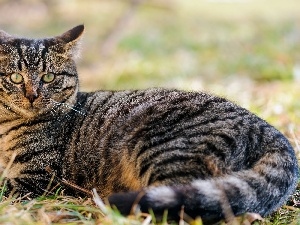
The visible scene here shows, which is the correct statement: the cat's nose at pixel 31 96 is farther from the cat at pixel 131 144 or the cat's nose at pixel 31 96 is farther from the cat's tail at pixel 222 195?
the cat's tail at pixel 222 195

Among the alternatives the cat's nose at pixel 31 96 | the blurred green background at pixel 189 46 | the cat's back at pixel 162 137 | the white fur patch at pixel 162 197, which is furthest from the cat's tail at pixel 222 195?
the blurred green background at pixel 189 46

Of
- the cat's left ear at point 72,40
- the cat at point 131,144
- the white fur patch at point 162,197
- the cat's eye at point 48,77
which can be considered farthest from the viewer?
the cat's left ear at point 72,40

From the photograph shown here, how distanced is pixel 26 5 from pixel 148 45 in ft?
19.8

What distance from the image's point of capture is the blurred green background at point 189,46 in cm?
737

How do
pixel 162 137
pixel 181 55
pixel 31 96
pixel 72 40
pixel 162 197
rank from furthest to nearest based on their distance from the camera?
1. pixel 181 55
2. pixel 72 40
3. pixel 31 96
4. pixel 162 137
5. pixel 162 197

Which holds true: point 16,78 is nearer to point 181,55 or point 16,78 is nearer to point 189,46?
point 181,55

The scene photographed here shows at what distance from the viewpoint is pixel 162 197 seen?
8.70 ft

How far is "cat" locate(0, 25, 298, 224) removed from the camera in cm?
281

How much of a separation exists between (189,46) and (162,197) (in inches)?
330

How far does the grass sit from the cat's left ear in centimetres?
79

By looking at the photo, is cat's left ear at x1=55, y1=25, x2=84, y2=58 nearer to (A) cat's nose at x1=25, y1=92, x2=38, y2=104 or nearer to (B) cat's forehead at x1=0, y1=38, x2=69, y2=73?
(B) cat's forehead at x1=0, y1=38, x2=69, y2=73

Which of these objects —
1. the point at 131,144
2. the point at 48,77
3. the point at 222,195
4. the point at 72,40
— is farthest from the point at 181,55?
the point at 222,195

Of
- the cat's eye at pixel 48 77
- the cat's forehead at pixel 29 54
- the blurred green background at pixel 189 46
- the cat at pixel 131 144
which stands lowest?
the cat at pixel 131 144

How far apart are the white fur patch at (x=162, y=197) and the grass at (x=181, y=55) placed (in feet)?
0.43
